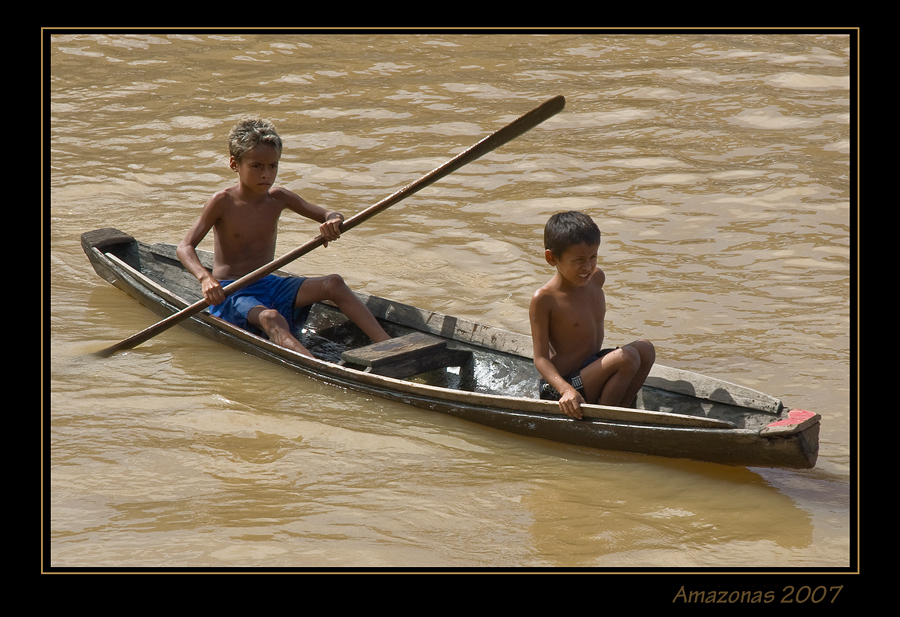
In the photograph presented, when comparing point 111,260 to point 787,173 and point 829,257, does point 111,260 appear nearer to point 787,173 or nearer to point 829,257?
point 829,257

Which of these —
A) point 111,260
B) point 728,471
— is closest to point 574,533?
point 728,471

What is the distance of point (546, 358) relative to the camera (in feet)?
13.5

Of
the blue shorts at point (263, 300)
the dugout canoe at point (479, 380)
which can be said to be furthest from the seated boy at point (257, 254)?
the dugout canoe at point (479, 380)

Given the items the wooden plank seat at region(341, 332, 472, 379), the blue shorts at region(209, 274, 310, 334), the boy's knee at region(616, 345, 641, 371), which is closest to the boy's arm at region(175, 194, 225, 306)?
the blue shorts at region(209, 274, 310, 334)

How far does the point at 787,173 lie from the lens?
746 centimetres

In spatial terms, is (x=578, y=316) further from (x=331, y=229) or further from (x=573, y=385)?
(x=331, y=229)

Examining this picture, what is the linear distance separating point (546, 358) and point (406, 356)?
835mm

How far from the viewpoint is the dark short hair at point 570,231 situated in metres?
3.82

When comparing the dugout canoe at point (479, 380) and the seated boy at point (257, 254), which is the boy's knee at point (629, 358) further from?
the seated boy at point (257, 254)

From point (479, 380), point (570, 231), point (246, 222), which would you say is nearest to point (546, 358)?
point (570, 231)

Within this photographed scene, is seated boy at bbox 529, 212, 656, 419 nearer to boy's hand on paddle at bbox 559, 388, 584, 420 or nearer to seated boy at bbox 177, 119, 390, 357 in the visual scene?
boy's hand on paddle at bbox 559, 388, 584, 420

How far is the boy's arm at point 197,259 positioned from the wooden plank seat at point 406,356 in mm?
772

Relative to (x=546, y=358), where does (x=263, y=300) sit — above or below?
A: above

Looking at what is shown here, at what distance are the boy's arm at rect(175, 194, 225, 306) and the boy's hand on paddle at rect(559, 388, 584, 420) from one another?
1962 mm
